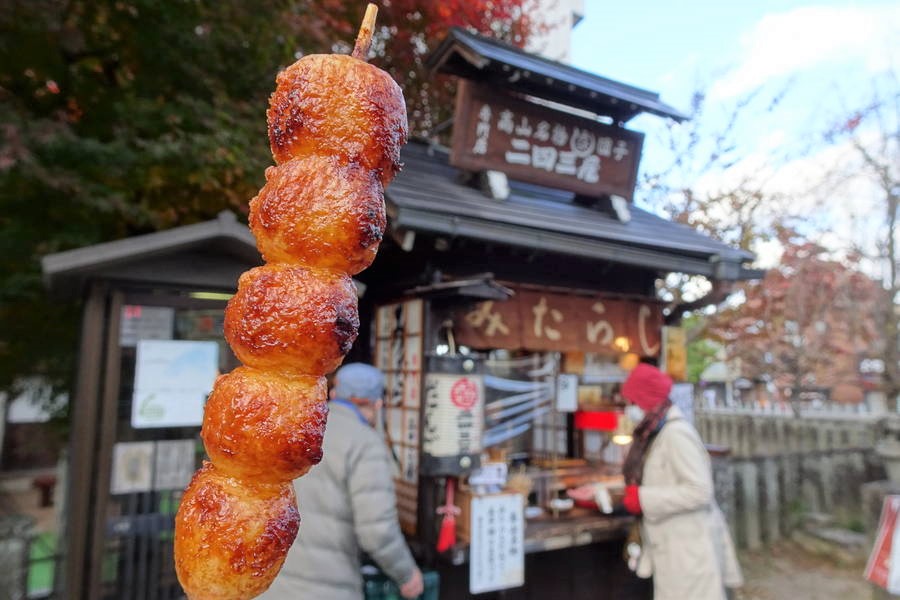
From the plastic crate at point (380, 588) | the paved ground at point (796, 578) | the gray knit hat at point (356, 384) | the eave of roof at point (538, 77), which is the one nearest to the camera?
the gray knit hat at point (356, 384)

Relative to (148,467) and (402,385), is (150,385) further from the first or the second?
(402,385)

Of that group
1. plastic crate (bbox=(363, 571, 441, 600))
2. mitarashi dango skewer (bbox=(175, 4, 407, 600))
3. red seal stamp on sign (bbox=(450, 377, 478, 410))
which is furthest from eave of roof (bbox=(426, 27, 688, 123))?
plastic crate (bbox=(363, 571, 441, 600))

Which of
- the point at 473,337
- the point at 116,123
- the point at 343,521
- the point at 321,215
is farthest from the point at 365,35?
the point at 116,123

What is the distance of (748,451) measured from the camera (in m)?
14.9

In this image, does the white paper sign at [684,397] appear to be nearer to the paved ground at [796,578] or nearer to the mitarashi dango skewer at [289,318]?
the paved ground at [796,578]

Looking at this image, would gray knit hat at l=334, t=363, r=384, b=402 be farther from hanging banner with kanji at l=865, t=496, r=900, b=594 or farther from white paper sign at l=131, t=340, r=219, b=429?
hanging banner with kanji at l=865, t=496, r=900, b=594

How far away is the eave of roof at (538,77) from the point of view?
621 centimetres

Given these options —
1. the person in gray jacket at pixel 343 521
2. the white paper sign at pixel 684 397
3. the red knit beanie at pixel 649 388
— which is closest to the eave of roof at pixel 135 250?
the person in gray jacket at pixel 343 521

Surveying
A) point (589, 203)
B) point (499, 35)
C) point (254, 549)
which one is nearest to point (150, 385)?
point (254, 549)

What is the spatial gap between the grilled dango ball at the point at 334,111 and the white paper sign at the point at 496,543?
15.3 feet

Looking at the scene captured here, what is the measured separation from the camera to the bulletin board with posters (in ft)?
18.7

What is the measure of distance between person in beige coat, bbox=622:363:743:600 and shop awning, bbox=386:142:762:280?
194 centimetres

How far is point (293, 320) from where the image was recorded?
4.77 feet

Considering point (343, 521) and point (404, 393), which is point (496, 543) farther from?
point (343, 521)
